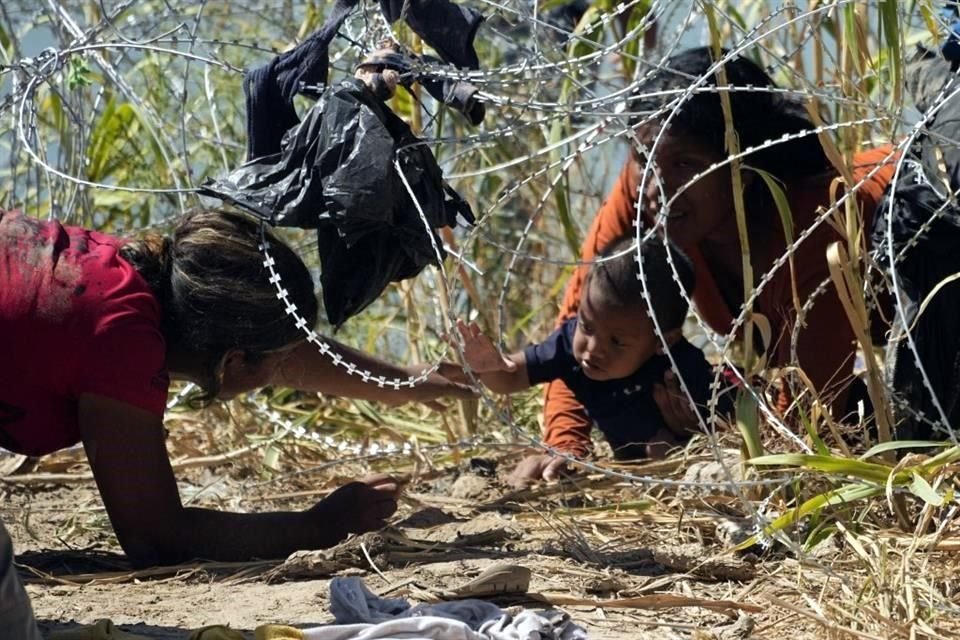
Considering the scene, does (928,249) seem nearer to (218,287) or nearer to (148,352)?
(218,287)

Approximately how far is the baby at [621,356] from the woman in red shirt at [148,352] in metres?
0.66

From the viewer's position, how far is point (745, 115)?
3678mm

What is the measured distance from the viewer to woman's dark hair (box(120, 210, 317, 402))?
9.91ft

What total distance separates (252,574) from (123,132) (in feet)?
7.51

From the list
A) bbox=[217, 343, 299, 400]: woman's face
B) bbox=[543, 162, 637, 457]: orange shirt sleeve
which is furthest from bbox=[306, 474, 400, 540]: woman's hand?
bbox=[543, 162, 637, 457]: orange shirt sleeve

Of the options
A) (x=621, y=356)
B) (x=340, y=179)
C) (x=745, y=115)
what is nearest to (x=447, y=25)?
(x=340, y=179)

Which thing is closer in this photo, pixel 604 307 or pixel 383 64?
pixel 383 64

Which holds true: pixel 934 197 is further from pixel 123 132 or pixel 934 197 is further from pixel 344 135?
pixel 123 132

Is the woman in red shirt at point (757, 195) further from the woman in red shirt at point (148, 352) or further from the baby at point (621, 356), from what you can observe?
the woman in red shirt at point (148, 352)

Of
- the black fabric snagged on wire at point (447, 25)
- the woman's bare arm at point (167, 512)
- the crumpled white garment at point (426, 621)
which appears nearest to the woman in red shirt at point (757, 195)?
the black fabric snagged on wire at point (447, 25)

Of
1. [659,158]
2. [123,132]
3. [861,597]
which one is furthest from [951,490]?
[123,132]

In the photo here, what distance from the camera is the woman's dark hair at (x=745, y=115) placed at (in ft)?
11.8

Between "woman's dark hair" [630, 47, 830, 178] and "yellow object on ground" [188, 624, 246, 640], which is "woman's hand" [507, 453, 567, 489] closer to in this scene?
"woman's dark hair" [630, 47, 830, 178]

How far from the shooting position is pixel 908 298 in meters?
3.42
